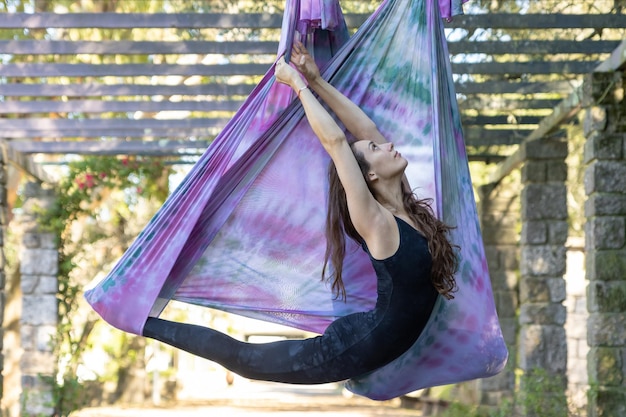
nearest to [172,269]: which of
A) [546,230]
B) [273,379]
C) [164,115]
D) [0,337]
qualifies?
[273,379]

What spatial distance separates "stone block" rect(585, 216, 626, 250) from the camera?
7293 mm

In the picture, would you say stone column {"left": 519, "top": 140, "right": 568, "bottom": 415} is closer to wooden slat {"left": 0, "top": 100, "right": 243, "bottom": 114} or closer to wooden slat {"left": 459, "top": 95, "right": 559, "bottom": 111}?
wooden slat {"left": 459, "top": 95, "right": 559, "bottom": 111}

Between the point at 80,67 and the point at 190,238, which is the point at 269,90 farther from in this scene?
the point at 80,67

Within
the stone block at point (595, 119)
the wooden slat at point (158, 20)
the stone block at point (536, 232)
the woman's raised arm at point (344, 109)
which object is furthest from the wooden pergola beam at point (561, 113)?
the woman's raised arm at point (344, 109)

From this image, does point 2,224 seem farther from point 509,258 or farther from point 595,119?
point 509,258

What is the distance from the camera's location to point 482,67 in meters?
8.10

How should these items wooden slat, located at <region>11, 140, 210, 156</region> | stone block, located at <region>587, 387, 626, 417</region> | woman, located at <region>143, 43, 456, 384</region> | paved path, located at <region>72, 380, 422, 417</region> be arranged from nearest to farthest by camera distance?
woman, located at <region>143, 43, 456, 384</region>
stone block, located at <region>587, 387, 626, 417</region>
wooden slat, located at <region>11, 140, 210, 156</region>
paved path, located at <region>72, 380, 422, 417</region>

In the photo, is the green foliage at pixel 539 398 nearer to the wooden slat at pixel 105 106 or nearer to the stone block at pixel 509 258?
the stone block at pixel 509 258

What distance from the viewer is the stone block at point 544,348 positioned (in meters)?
9.44

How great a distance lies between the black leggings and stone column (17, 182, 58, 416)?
23.1 ft

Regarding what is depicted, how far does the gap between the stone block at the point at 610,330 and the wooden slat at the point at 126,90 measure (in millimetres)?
3300

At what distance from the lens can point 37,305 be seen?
11.1 m

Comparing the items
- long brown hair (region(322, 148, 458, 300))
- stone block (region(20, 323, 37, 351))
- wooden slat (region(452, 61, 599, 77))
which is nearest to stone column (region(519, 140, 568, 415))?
wooden slat (region(452, 61, 599, 77))

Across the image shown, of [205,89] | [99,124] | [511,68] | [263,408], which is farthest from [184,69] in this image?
[263,408]
